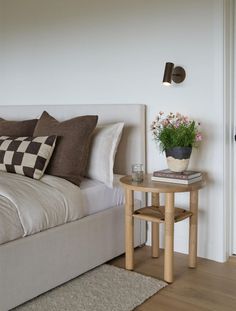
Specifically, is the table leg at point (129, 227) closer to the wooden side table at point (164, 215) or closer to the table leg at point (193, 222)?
the wooden side table at point (164, 215)

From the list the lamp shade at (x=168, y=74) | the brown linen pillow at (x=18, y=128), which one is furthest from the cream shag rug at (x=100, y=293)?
the lamp shade at (x=168, y=74)

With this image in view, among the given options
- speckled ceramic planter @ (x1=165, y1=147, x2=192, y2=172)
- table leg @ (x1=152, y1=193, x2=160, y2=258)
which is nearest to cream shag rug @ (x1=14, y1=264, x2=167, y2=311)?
table leg @ (x1=152, y1=193, x2=160, y2=258)

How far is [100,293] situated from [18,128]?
146 cm

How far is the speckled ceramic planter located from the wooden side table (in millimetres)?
144

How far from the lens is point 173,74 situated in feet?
9.43

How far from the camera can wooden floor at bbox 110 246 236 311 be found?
2.22 m

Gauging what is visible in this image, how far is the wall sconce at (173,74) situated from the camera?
2.78 meters

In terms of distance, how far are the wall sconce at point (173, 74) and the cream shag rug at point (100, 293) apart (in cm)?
131

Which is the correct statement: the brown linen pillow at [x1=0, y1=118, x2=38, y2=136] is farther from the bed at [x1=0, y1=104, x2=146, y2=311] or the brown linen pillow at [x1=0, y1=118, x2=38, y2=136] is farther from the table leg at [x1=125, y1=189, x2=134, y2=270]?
Answer: the table leg at [x1=125, y1=189, x2=134, y2=270]

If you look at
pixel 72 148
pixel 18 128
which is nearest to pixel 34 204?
pixel 72 148

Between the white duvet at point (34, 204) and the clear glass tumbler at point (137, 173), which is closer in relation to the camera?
the white duvet at point (34, 204)

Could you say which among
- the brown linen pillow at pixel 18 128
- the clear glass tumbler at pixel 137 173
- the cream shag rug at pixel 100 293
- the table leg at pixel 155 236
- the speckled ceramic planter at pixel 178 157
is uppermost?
the brown linen pillow at pixel 18 128

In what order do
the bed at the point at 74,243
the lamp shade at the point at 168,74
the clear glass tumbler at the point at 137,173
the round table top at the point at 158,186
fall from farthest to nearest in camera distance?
the lamp shade at the point at 168,74 → the clear glass tumbler at the point at 137,173 → the round table top at the point at 158,186 → the bed at the point at 74,243

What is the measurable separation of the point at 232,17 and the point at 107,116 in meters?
1.14
